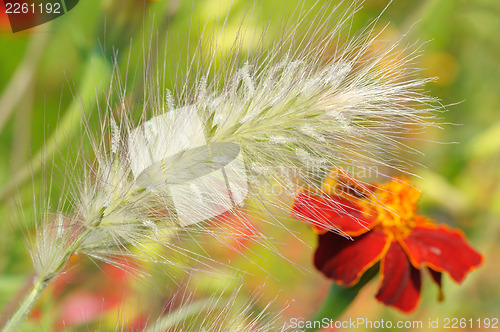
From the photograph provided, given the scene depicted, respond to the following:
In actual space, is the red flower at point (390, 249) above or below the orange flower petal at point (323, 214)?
below

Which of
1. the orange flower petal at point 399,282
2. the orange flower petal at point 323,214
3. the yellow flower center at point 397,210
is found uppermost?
the orange flower petal at point 323,214

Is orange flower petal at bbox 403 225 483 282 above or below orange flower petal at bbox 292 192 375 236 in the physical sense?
below

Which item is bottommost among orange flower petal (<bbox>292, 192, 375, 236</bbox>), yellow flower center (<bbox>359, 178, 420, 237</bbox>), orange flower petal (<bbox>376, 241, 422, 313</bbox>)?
orange flower petal (<bbox>376, 241, 422, 313</bbox>)

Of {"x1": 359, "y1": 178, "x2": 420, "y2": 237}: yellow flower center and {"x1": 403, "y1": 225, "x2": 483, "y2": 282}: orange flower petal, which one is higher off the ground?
{"x1": 359, "y1": 178, "x2": 420, "y2": 237}: yellow flower center

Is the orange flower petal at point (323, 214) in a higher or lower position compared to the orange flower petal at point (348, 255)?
higher
